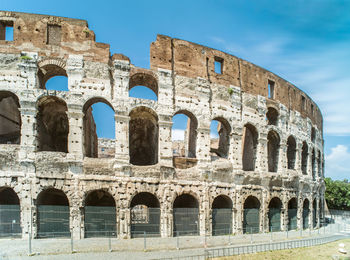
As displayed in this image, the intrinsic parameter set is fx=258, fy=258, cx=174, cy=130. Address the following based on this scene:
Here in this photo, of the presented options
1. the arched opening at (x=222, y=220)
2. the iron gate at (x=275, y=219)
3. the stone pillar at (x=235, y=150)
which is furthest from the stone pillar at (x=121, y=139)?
the iron gate at (x=275, y=219)

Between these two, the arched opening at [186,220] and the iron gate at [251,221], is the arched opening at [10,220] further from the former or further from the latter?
the iron gate at [251,221]

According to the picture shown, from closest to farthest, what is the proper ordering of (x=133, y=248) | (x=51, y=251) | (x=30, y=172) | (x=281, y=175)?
1. (x=51, y=251)
2. (x=133, y=248)
3. (x=30, y=172)
4. (x=281, y=175)

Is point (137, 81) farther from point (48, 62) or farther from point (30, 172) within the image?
point (30, 172)

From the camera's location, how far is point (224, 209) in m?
14.4

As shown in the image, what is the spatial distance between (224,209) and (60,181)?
8.66 m

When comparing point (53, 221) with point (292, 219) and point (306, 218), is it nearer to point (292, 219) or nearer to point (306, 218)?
point (292, 219)

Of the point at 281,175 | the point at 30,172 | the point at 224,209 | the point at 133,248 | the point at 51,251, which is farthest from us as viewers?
the point at 281,175

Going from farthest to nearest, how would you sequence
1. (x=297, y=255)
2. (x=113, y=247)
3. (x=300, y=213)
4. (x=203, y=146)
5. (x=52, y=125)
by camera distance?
(x=300, y=213)
(x=52, y=125)
(x=203, y=146)
(x=113, y=247)
(x=297, y=255)

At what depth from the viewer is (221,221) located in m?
14.2

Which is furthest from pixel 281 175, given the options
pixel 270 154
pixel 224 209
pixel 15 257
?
pixel 15 257

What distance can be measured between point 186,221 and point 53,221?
20.7 ft

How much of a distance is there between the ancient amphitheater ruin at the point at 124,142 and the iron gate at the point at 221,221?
0.21 ft

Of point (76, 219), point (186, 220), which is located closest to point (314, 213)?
point (186, 220)

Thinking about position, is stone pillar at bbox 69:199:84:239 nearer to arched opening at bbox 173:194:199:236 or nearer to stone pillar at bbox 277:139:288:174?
arched opening at bbox 173:194:199:236
